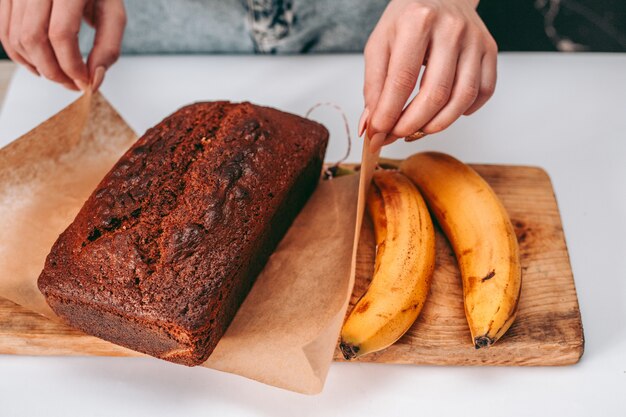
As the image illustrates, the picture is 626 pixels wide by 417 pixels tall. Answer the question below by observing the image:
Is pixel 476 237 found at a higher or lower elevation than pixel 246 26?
lower

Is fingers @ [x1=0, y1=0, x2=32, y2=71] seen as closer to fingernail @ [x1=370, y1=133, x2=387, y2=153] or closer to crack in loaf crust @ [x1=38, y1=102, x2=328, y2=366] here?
crack in loaf crust @ [x1=38, y1=102, x2=328, y2=366]

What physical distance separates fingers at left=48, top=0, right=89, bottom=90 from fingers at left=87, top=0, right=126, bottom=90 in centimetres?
5

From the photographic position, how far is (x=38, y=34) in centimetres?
116

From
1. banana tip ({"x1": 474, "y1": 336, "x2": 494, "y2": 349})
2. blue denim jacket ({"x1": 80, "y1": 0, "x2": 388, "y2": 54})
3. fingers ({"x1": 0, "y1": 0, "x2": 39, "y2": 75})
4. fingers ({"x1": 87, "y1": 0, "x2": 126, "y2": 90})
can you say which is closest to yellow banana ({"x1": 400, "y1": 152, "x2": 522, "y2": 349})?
banana tip ({"x1": 474, "y1": 336, "x2": 494, "y2": 349})

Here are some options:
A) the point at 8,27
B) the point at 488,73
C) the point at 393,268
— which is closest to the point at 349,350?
the point at 393,268

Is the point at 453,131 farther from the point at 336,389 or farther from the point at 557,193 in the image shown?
the point at 336,389

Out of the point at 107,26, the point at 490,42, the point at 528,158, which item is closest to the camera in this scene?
the point at 490,42

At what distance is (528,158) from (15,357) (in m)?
1.19

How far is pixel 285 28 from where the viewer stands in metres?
1.56

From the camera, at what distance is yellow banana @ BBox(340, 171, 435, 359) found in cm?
97

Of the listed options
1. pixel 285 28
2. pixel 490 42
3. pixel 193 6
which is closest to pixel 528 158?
pixel 490 42

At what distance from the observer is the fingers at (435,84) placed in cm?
96

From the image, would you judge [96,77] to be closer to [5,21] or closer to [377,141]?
[5,21]

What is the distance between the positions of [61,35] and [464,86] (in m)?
0.78
